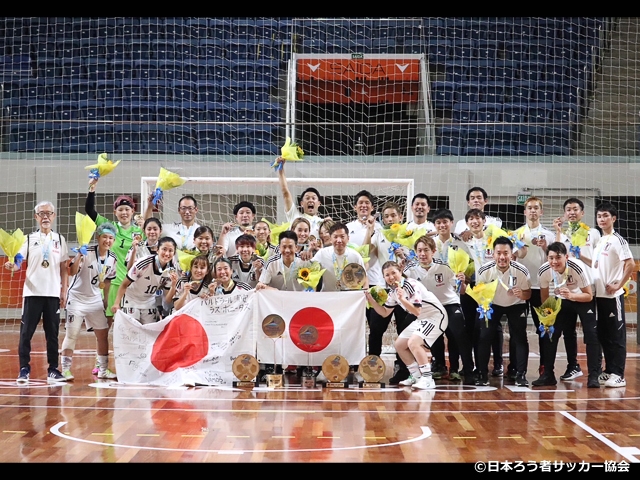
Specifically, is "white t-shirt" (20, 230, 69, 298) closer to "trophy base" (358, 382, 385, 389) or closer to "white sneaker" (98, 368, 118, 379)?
"white sneaker" (98, 368, 118, 379)

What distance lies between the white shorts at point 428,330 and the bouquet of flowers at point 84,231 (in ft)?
10.1

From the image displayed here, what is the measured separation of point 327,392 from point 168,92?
877 centimetres

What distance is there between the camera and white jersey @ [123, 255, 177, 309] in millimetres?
7398

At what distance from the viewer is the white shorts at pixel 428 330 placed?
7.20m

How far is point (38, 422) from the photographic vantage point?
217 inches

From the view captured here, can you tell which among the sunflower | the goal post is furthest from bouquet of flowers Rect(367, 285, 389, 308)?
the goal post

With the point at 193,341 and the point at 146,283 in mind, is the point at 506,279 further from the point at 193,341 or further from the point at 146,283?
the point at 146,283

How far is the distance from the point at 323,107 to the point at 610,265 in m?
8.48

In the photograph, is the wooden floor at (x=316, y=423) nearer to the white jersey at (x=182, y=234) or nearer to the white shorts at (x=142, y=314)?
the white shorts at (x=142, y=314)

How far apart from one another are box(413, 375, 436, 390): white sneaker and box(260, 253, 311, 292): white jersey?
1348 mm

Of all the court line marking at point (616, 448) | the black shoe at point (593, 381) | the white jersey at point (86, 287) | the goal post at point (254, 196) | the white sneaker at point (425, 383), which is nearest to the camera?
the court line marking at point (616, 448)

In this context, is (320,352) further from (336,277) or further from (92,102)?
(92,102)

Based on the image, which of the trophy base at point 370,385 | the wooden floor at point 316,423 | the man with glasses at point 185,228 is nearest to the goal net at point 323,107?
the man with glasses at point 185,228

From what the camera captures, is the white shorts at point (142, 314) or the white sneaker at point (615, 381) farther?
the white shorts at point (142, 314)
